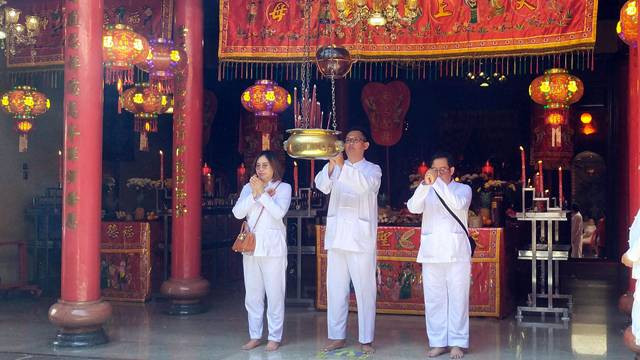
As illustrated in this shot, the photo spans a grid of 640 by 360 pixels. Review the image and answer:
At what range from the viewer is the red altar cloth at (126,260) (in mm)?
8070

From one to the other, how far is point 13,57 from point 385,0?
167 inches

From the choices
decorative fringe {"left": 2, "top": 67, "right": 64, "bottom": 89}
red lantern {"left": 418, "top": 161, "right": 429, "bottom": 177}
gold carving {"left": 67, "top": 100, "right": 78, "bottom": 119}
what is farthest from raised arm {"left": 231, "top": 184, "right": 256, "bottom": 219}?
red lantern {"left": 418, "top": 161, "right": 429, "bottom": 177}

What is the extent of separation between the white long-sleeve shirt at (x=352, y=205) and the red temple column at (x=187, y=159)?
209 centimetres

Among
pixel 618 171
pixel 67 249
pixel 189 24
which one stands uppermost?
pixel 189 24

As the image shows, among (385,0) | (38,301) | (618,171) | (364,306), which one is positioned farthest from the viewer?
(618,171)

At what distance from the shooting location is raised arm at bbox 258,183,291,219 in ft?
18.1

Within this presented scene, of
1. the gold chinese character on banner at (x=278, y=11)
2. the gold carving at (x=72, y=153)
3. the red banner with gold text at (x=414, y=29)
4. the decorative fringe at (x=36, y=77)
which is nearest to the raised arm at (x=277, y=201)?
the gold carving at (x=72, y=153)

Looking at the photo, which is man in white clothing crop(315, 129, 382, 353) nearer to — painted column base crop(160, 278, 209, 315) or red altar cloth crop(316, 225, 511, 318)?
red altar cloth crop(316, 225, 511, 318)

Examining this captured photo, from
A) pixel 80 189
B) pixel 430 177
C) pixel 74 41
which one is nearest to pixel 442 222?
pixel 430 177

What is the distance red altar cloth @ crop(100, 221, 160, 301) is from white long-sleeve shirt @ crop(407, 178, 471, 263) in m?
3.59

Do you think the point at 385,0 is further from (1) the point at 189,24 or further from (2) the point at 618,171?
(2) the point at 618,171

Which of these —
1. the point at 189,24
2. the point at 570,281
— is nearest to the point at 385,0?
the point at 189,24

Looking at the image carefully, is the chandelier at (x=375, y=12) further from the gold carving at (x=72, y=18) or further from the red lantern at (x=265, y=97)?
the red lantern at (x=265, y=97)

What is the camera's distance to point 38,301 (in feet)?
26.7
